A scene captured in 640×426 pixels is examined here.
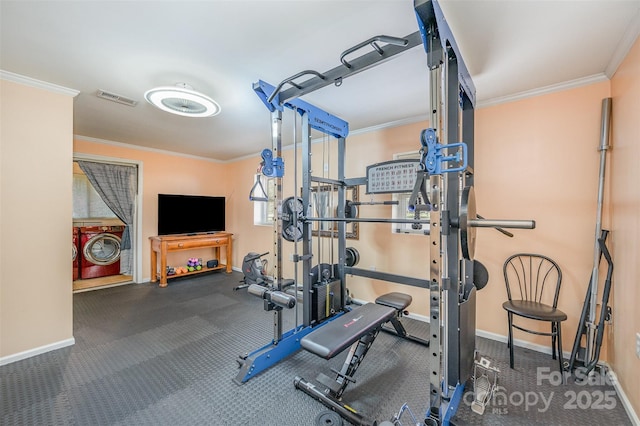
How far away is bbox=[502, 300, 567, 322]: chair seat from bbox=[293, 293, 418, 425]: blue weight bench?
1040mm

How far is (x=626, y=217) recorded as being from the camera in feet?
5.76

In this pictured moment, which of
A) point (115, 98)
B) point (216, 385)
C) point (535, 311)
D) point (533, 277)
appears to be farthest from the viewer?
point (115, 98)

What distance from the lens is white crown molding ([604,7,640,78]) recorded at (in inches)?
59.3

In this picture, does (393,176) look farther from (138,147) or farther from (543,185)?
(138,147)

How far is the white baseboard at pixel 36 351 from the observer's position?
2.19 meters

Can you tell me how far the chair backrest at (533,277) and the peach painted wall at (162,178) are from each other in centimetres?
510

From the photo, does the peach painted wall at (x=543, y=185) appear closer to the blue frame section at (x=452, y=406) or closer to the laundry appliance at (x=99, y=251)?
the blue frame section at (x=452, y=406)

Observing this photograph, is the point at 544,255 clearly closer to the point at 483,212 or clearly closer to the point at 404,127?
the point at 483,212

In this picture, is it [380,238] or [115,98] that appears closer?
[115,98]

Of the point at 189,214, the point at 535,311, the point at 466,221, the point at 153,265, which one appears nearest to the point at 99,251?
the point at 153,265

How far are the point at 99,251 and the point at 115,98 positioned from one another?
378 cm

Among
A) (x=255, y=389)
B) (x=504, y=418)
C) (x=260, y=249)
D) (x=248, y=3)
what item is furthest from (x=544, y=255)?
(x=260, y=249)

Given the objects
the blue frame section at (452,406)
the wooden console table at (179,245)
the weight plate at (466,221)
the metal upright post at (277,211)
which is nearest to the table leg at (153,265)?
the wooden console table at (179,245)

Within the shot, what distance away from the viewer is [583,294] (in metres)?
2.20
